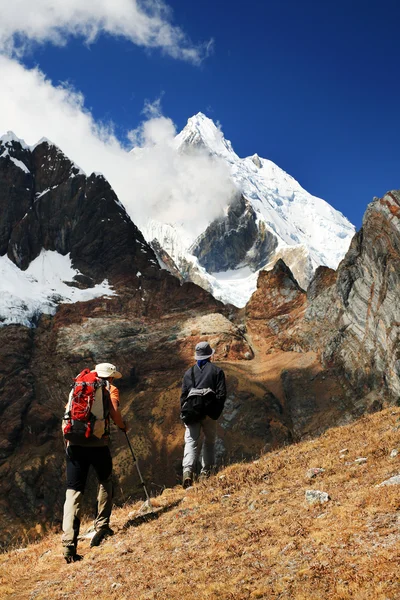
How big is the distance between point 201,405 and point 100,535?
12.3 ft

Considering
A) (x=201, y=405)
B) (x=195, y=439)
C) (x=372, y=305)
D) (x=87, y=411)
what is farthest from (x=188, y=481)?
(x=372, y=305)

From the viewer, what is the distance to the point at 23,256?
140250 millimetres

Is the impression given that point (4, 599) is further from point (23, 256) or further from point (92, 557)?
point (23, 256)

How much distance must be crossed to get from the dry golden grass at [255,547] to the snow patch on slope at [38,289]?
112m

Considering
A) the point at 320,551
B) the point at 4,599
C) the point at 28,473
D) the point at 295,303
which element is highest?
the point at 295,303

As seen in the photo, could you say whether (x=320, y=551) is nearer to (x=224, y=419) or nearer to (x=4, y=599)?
(x=4, y=599)

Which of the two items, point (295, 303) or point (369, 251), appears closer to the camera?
point (369, 251)

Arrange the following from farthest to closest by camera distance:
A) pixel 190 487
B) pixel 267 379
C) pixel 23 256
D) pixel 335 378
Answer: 1. pixel 23 256
2. pixel 267 379
3. pixel 335 378
4. pixel 190 487

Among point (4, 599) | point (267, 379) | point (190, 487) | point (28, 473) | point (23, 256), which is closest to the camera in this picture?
point (4, 599)

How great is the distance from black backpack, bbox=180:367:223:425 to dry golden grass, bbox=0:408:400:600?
5.16ft

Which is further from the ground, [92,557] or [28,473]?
[92,557]

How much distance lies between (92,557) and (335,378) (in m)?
81.9

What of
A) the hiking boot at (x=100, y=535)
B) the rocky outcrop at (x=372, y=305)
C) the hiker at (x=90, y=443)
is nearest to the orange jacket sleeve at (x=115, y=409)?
the hiker at (x=90, y=443)

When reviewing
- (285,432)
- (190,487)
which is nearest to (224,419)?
(285,432)
